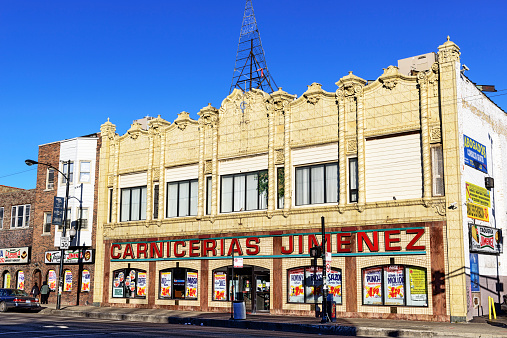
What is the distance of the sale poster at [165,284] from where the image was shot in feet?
123

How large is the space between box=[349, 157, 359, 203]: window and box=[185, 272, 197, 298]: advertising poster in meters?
11.9

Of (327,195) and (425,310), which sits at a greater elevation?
(327,195)

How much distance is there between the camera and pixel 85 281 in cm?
4216

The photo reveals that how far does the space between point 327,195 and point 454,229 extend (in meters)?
7.31

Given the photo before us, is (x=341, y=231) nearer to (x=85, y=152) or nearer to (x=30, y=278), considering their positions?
(x=85, y=152)

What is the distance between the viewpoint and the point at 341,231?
99.8 ft

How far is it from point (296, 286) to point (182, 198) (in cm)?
1054

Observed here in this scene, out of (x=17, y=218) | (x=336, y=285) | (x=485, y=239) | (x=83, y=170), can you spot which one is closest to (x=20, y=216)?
(x=17, y=218)

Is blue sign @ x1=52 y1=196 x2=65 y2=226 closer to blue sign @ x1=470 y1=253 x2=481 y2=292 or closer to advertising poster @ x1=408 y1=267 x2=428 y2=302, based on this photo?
advertising poster @ x1=408 y1=267 x2=428 y2=302

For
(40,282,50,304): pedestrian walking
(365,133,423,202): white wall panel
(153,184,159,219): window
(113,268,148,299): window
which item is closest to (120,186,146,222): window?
(153,184,159,219): window

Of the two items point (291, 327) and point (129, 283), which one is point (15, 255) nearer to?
point (129, 283)

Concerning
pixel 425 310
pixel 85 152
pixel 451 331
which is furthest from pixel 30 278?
pixel 451 331

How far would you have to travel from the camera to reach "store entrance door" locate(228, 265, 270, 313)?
109ft

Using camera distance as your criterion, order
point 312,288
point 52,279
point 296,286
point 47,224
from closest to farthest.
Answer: point 312,288 → point 296,286 → point 52,279 → point 47,224
